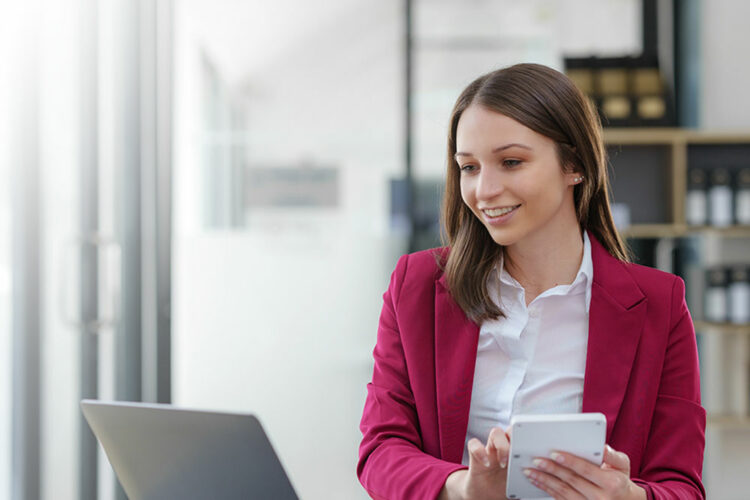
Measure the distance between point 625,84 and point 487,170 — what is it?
2463 mm

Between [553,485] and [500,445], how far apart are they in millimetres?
89

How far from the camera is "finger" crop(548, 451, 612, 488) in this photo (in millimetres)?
957

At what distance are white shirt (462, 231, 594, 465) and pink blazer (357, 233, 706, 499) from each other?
34 mm

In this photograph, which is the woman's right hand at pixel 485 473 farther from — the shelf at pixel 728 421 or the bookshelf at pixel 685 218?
the shelf at pixel 728 421

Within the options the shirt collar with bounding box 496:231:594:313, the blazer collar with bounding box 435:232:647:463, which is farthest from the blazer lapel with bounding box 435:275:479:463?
the shirt collar with bounding box 496:231:594:313

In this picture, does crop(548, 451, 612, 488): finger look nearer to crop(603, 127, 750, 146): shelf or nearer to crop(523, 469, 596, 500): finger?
crop(523, 469, 596, 500): finger

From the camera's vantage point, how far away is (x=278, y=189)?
10.3 feet

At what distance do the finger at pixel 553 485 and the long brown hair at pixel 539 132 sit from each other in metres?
0.34

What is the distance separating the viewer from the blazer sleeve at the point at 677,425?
117 centimetres

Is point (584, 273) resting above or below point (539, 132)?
below

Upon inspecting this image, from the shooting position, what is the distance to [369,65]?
11.1ft

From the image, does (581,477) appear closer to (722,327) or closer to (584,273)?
(584,273)

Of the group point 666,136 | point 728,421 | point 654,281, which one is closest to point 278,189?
point 666,136

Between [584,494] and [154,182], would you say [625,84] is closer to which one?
[154,182]
